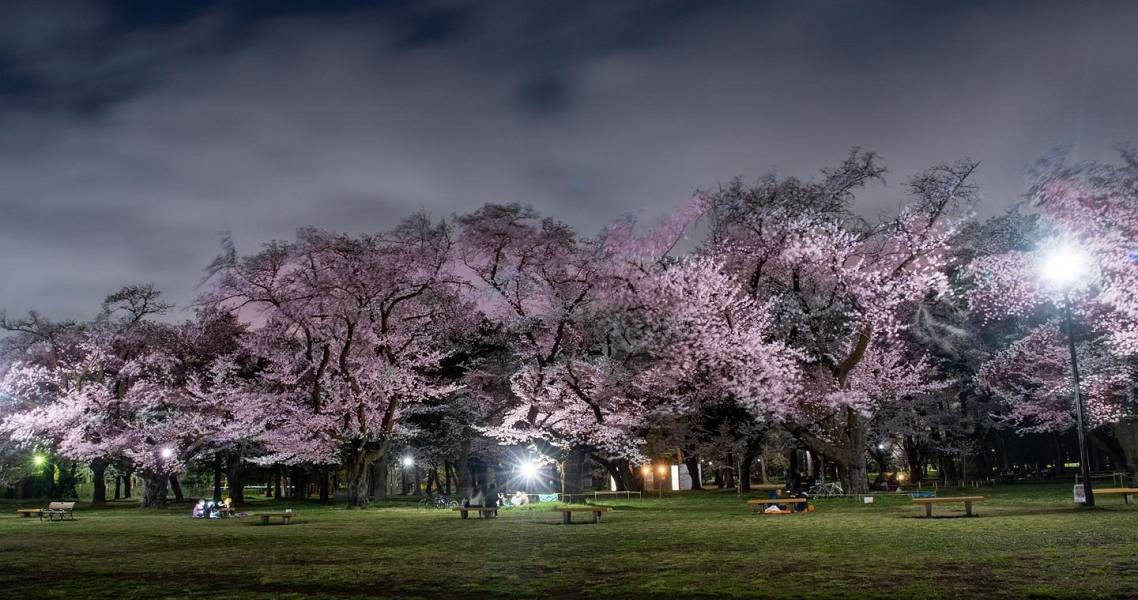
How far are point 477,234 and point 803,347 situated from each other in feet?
49.9

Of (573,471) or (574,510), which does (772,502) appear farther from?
(573,471)

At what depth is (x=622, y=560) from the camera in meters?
13.7

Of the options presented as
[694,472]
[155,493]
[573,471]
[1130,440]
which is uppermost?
[1130,440]

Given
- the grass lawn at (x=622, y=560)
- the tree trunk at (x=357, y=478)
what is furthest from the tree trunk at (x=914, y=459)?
the tree trunk at (x=357, y=478)

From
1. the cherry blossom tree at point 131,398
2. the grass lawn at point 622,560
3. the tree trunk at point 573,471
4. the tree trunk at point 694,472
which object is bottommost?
the tree trunk at point 694,472

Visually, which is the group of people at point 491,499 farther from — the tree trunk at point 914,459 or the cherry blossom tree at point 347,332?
the tree trunk at point 914,459

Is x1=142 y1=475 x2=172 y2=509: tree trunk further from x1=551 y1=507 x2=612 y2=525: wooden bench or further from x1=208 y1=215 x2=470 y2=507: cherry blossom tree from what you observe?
x1=551 y1=507 x2=612 y2=525: wooden bench

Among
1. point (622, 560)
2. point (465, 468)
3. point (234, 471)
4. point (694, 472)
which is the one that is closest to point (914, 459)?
point (694, 472)

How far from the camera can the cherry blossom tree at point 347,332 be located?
3853 cm

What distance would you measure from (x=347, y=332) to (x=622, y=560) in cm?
2929

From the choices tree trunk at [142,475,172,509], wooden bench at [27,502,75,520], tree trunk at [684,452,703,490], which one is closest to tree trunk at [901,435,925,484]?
tree trunk at [684,452,703,490]

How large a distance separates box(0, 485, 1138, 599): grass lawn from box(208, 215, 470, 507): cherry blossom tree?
55.5 feet

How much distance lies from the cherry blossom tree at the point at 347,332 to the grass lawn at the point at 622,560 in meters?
16.9

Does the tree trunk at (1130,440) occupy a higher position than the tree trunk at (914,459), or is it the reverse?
the tree trunk at (1130,440)
